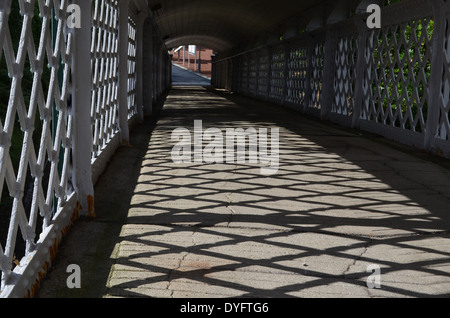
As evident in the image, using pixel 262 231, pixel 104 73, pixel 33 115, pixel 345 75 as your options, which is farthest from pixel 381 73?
pixel 33 115

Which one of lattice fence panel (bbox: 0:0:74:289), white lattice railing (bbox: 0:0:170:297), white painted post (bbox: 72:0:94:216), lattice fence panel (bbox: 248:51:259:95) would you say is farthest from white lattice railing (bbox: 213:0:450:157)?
lattice fence panel (bbox: 0:0:74:289)

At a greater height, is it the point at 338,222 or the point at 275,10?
the point at 275,10

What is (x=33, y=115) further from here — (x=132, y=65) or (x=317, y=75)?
(x=317, y=75)

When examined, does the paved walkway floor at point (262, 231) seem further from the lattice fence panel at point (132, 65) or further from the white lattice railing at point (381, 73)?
the lattice fence panel at point (132, 65)

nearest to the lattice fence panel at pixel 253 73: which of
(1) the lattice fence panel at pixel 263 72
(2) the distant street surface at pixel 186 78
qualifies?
(1) the lattice fence panel at pixel 263 72

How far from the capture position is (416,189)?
419 centimetres

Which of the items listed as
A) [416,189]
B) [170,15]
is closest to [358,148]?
[416,189]

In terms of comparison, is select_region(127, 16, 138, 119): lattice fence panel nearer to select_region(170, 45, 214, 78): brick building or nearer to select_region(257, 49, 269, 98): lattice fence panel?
select_region(257, 49, 269, 98): lattice fence panel

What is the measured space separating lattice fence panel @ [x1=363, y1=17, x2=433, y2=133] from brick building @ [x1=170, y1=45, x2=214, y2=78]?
1633 inches

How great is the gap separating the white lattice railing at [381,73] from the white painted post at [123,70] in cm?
281

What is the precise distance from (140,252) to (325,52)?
8093mm

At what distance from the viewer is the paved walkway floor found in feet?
7.57

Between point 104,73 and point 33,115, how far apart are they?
9.33 ft
